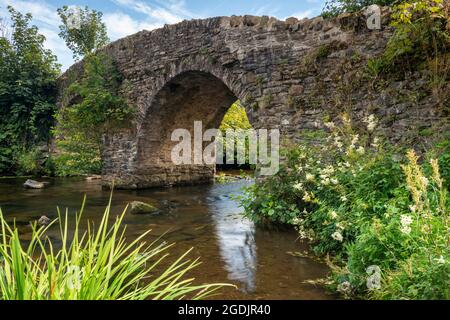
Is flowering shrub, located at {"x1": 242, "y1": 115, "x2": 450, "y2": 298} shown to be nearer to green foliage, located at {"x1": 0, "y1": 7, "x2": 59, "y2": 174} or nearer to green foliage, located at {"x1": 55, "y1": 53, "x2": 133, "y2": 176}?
green foliage, located at {"x1": 55, "y1": 53, "x2": 133, "y2": 176}

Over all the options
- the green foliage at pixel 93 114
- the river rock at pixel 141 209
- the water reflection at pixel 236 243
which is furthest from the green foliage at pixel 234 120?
the river rock at pixel 141 209

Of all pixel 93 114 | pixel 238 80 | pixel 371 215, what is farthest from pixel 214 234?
pixel 93 114

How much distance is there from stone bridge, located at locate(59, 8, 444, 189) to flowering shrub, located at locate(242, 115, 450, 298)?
3.14 feet

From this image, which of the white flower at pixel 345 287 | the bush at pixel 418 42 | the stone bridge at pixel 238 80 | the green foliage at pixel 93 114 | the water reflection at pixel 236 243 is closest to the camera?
the white flower at pixel 345 287

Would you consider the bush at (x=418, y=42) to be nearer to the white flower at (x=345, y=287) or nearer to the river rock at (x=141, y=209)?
the white flower at (x=345, y=287)

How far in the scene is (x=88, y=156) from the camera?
36.6 feet

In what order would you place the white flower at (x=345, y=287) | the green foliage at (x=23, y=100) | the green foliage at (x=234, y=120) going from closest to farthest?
the white flower at (x=345, y=287), the green foliage at (x=23, y=100), the green foliage at (x=234, y=120)

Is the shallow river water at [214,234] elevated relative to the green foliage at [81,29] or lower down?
lower down

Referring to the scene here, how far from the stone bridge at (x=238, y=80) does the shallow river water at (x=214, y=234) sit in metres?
1.46

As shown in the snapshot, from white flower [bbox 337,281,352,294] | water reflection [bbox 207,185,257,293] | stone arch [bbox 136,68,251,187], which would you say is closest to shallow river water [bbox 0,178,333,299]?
water reflection [bbox 207,185,257,293]

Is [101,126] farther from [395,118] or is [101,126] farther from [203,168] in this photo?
[395,118]

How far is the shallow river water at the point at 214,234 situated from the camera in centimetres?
329

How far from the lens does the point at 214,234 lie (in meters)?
5.30
